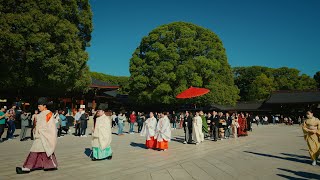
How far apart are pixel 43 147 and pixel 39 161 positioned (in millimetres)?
408

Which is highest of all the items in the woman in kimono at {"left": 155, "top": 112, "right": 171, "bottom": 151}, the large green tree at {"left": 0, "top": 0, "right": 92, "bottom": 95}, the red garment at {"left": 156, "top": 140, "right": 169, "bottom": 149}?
A: the large green tree at {"left": 0, "top": 0, "right": 92, "bottom": 95}

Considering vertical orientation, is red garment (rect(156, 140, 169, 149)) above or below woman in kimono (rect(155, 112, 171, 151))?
below

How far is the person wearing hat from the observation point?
6551 mm

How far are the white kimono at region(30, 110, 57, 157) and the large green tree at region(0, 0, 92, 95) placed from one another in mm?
12968

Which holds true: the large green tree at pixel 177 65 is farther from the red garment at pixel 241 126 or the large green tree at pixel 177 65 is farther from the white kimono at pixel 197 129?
the white kimono at pixel 197 129

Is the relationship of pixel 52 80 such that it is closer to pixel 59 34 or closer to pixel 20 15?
pixel 59 34

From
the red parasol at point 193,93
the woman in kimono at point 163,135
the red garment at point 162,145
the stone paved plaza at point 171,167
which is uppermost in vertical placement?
the red parasol at point 193,93

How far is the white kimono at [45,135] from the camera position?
661 centimetres

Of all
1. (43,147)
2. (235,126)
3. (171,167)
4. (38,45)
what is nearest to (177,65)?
(235,126)

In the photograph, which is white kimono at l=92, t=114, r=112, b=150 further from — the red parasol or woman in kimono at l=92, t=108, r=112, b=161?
the red parasol

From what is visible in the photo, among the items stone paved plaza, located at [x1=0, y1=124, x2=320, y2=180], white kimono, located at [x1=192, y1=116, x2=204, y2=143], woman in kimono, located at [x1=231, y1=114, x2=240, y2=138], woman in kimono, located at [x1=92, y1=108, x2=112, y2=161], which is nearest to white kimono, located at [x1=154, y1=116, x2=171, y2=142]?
stone paved plaza, located at [x1=0, y1=124, x2=320, y2=180]

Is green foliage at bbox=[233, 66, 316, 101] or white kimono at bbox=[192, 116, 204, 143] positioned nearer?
white kimono at bbox=[192, 116, 204, 143]

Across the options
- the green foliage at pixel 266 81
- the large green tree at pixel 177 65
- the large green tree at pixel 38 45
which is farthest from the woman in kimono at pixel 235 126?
the green foliage at pixel 266 81

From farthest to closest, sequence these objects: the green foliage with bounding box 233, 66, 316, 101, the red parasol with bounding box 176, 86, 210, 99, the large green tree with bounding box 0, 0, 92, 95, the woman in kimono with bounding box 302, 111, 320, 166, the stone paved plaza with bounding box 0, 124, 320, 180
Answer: the green foliage with bounding box 233, 66, 316, 101 < the red parasol with bounding box 176, 86, 210, 99 < the large green tree with bounding box 0, 0, 92, 95 < the woman in kimono with bounding box 302, 111, 320, 166 < the stone paved plaza with bounding box 0, 124, 320, 180
